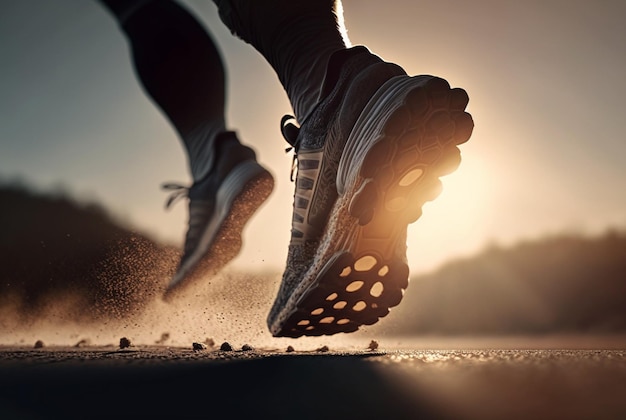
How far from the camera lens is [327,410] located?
2.06 ft

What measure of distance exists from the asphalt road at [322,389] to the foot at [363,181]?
17.6 inches

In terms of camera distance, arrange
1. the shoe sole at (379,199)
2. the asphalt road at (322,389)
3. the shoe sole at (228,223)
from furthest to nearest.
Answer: the shoe sole at (228,223)
the shoe sole at (379,199)
the asphalt road at (322,389)

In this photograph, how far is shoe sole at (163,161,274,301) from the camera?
7.63ft

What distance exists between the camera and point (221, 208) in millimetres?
2508

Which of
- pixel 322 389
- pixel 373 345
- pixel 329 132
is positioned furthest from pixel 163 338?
pixel 322 389

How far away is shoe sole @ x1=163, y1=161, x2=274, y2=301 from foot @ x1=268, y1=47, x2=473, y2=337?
2.37 ft

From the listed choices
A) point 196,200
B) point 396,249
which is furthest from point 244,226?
point 396,249

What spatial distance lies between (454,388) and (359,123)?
29.3 inches

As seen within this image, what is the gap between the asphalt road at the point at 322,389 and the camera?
613mm

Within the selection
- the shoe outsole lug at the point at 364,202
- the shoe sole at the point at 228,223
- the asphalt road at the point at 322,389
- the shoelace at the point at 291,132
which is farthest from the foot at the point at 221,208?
the asphalt road at the point at 322,389

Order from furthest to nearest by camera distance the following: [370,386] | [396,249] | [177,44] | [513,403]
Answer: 1. [177,44]
2. [396,249]
3. [370,386]
4. [513,403]

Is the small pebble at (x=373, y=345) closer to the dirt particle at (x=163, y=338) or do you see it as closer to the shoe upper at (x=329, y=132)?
the shoe upper at (x=329, y=132)

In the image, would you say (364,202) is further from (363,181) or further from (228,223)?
(228,223)

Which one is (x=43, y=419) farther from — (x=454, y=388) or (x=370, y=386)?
(x=454, y=388)
